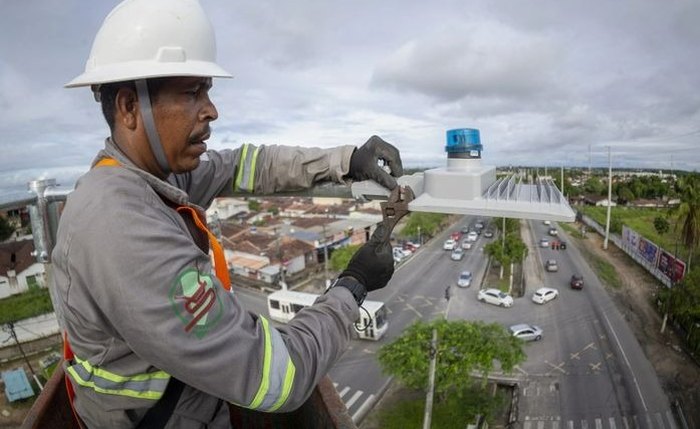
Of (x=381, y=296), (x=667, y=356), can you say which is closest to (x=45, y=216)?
(x=667, y=356)

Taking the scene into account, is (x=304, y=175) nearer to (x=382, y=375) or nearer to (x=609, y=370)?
(x=382, y=375)

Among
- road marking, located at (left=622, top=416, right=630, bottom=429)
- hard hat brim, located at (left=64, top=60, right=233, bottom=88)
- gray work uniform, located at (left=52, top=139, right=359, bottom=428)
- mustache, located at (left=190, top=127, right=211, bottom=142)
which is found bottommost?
road marking, located at (left=622, top=416, right=630, bottom=429)

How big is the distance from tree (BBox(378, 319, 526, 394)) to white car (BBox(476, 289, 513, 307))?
7.08 meters

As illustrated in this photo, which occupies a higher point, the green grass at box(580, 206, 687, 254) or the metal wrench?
the metal wrench

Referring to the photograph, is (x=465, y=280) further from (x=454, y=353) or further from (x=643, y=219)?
(x=643, y=219)

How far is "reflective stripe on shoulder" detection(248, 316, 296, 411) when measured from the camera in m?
1.01

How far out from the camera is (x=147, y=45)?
47.8 inches

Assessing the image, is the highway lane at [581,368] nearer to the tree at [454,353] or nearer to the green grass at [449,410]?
the green grass at [449,410]

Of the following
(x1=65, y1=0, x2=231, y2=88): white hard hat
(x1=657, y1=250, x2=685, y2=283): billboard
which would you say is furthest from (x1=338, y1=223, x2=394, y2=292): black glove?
(x1=657, y1=250, x2=685, y2=283): billboard

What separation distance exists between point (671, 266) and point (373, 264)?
2138cm

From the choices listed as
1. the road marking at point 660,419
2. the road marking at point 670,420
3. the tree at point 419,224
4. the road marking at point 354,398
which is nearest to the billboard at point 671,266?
the road marking at point 670,420

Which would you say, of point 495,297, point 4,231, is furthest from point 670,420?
point 4,231

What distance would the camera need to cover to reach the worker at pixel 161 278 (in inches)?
36.7

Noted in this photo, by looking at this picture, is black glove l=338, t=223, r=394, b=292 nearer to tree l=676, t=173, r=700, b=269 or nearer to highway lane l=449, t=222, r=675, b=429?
highway lane l=449, t=222, r=675, b=429
